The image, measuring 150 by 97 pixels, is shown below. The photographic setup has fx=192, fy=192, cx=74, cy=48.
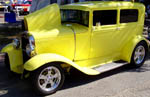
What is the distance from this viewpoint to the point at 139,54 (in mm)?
5434

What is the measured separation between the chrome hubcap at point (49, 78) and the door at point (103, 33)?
45.7 inches

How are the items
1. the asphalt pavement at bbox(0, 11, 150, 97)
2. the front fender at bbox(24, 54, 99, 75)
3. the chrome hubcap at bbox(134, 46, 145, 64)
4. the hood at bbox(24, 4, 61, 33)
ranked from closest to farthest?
the front fender at bbox(24, 54, 99, 75) < the asphalt pavement at bbox(0, 11, 150, 97) < the hood at bbox(24, 4, 61, 33) < the chrome hubcap at bbox(134, 46, 145, 64)

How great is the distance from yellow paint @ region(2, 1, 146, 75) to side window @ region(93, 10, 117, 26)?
0.09 m

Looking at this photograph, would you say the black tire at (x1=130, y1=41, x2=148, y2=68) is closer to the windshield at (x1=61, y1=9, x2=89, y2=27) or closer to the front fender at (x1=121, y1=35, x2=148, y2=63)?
the front fender at (x1=121, y1=35, x2=148, y2=63)

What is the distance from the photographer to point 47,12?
4.27 m

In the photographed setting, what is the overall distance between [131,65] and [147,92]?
142 centimetres

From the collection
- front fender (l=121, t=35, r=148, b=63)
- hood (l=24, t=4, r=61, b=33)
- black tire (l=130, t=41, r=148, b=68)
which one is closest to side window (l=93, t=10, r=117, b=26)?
front fender (l=121, t=35, r=148, b=63)

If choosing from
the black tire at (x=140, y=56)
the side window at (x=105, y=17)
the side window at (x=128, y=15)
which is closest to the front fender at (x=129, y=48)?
the black tire at (x=140, y=56)

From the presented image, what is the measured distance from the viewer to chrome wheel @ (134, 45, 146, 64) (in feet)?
17.5

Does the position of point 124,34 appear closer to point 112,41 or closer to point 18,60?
point 112,41

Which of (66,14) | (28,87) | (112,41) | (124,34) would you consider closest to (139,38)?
(124,34)

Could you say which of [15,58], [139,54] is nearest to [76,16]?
[15,58]

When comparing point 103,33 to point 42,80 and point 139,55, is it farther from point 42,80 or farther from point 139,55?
point 42,80

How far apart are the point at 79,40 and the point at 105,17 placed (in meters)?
0.95
